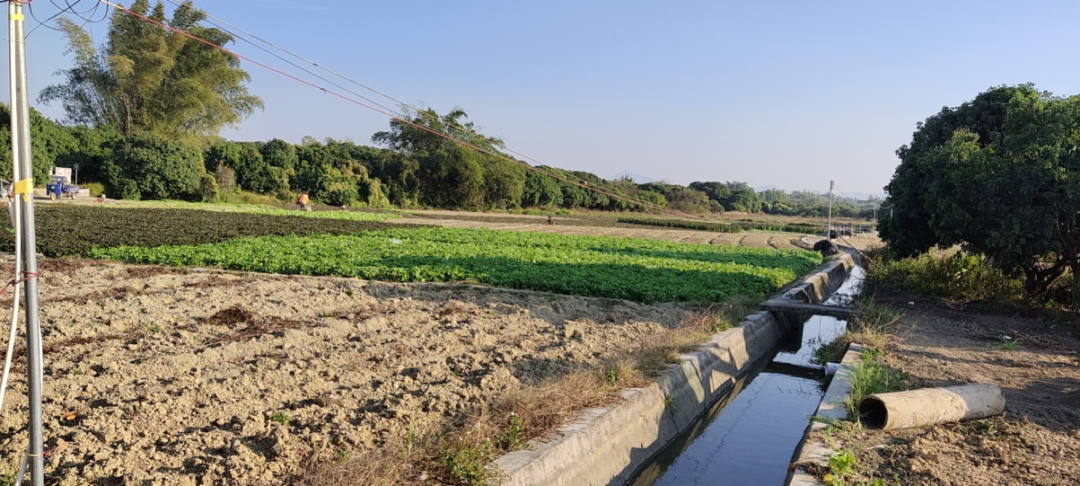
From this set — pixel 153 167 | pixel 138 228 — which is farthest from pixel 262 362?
pixel 153 167

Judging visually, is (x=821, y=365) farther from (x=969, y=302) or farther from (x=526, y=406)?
(x=526, y=406)

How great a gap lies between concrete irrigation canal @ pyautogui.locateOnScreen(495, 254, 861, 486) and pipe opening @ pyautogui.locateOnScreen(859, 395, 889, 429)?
0.97 m

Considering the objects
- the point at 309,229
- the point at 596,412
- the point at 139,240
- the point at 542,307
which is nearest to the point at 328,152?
the point at 309,229

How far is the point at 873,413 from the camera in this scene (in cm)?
723

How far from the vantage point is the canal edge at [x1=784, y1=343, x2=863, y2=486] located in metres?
5.66

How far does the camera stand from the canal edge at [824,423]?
5.66 metres

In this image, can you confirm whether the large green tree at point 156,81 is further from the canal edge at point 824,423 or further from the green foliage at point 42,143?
the canal edge at point 824,423

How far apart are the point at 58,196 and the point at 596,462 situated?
4002 cm

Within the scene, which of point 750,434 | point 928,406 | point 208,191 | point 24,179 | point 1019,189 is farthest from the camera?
point 208,191

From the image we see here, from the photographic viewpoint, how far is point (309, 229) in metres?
28.2

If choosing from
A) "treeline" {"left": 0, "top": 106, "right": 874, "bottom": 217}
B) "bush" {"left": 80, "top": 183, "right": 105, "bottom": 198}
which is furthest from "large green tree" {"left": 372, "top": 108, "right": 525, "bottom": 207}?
"bush" {"left": 80, "top": 183, "right": 105, "bottom": 198}

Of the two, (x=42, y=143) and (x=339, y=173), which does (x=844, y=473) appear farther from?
(x=339, y=173)

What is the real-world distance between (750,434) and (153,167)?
4430 cm

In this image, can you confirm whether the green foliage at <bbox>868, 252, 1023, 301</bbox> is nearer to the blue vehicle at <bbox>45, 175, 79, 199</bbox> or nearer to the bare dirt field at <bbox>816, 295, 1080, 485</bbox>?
the bare dirt field at <bbox>816, 295, 1080, 485</bbox>
